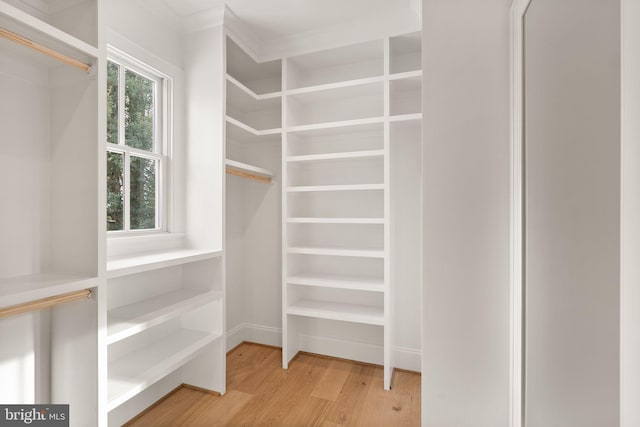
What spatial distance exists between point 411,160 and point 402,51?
87cm

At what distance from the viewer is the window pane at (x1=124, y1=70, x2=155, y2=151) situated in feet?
6.23

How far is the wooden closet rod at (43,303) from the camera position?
1038 mm

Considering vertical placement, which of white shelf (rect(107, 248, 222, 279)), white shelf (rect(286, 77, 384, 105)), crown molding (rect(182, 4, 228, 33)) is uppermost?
crown molding (rect(182, 4, 228, 33))

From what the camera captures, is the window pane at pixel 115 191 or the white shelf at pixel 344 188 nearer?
the window pane at pixel 115 191

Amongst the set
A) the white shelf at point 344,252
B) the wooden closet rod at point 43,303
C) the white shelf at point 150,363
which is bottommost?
the white shelf at point 150,363

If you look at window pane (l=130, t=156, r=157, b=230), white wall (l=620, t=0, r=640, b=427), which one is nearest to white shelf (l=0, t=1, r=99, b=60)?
window pane (l=130, t=156, r=157, b=230)

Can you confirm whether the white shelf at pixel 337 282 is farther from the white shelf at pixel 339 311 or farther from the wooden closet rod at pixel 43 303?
the wooden closet rod at pixel 43 303

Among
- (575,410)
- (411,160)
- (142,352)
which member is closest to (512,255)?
(575,410)

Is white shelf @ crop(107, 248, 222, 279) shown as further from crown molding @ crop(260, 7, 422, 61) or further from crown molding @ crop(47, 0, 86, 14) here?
crown molding @ crop(260, 7, 422, 61)

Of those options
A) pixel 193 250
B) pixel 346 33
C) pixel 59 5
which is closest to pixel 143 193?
pixel 193 250

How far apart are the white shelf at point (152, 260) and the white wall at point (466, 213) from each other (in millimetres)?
1362

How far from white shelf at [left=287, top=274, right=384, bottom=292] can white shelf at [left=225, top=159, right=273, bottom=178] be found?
938 millimetres

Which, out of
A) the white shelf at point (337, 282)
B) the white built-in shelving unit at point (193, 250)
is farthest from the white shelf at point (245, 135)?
the white shelf at point (337, 282)

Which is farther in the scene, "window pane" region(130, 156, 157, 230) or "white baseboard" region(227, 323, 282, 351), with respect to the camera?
"white baseboard" region(227, 323, 282, 351)
